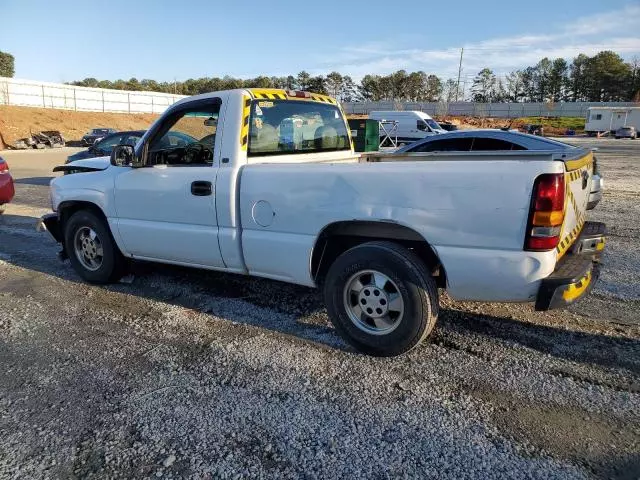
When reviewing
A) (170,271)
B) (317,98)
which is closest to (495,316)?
(317,98)

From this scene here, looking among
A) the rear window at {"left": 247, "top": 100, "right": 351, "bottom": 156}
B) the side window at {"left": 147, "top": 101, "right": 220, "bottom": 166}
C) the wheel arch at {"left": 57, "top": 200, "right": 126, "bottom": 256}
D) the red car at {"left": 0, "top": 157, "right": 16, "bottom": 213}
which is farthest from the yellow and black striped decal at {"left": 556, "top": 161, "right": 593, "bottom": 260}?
the red car at {"left": 0, "top": 157, "right": 16, "bottom": 213}

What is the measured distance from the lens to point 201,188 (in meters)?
4.29

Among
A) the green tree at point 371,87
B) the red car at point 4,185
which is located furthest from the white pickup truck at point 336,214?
the green tree at point 371,87

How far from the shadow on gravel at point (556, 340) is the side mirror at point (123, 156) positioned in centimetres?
328

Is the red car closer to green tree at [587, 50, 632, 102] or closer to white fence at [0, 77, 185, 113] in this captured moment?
white fence at [0, 77, 185, 113]

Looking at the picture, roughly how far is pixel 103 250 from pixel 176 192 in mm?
1393

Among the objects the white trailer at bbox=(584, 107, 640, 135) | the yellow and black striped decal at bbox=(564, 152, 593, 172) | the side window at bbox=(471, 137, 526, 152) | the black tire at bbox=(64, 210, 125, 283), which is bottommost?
the black tire at bbox=(64, 210, 125, 283)

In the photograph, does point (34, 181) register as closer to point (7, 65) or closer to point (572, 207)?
point (572, 207)

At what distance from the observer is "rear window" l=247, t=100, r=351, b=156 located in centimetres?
437

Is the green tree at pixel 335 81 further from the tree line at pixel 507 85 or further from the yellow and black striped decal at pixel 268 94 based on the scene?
the yellow and black striped decal at pixel 268 94

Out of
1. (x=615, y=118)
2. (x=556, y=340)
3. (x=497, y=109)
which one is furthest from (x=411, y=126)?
(x=497, y=109)

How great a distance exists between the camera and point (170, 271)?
19.2 feet

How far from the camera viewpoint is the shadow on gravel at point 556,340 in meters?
3.54

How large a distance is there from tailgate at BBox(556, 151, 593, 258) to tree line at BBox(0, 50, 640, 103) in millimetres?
93939
